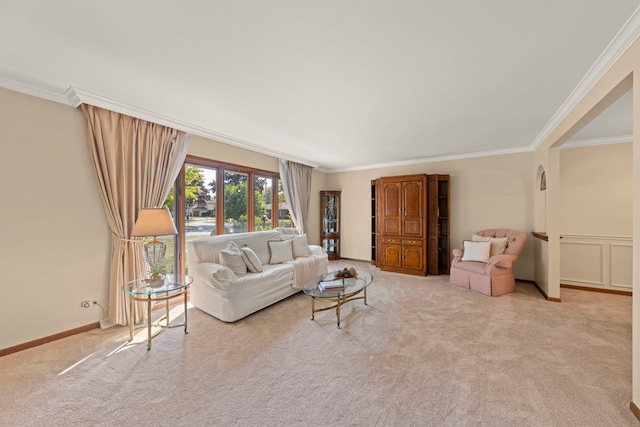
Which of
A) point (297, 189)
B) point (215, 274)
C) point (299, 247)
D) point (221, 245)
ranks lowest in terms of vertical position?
point (215, 274)

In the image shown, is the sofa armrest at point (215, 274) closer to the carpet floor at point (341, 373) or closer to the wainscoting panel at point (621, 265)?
the carpet floor at point (341, 373)

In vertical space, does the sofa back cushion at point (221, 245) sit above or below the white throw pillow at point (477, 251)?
above

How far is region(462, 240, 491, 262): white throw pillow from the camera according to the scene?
4.33 m

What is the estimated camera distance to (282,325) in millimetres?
2941

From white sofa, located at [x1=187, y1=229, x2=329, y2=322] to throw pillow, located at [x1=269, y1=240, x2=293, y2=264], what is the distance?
72 mm

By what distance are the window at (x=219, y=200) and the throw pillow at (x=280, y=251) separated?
0.82 m

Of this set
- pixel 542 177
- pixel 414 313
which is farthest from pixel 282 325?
pixel 542 177

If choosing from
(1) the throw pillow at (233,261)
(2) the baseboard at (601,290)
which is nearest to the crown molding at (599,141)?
(2) the baseboard at (601,290)

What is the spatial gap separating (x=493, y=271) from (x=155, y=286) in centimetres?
456

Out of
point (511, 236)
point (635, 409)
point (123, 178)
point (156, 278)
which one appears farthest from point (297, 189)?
point (635, 409)

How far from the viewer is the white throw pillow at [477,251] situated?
171 inches

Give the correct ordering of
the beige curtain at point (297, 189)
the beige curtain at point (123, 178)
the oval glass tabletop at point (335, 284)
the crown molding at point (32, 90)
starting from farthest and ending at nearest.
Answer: the beige curtain at point (297, 189) → the oval glass tabletop at point (335, 284) → the beige curtain at point (123, 178) → the crown molding at point (32, 90)

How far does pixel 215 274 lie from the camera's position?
298 cm

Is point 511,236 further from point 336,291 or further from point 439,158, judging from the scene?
point 336,291
